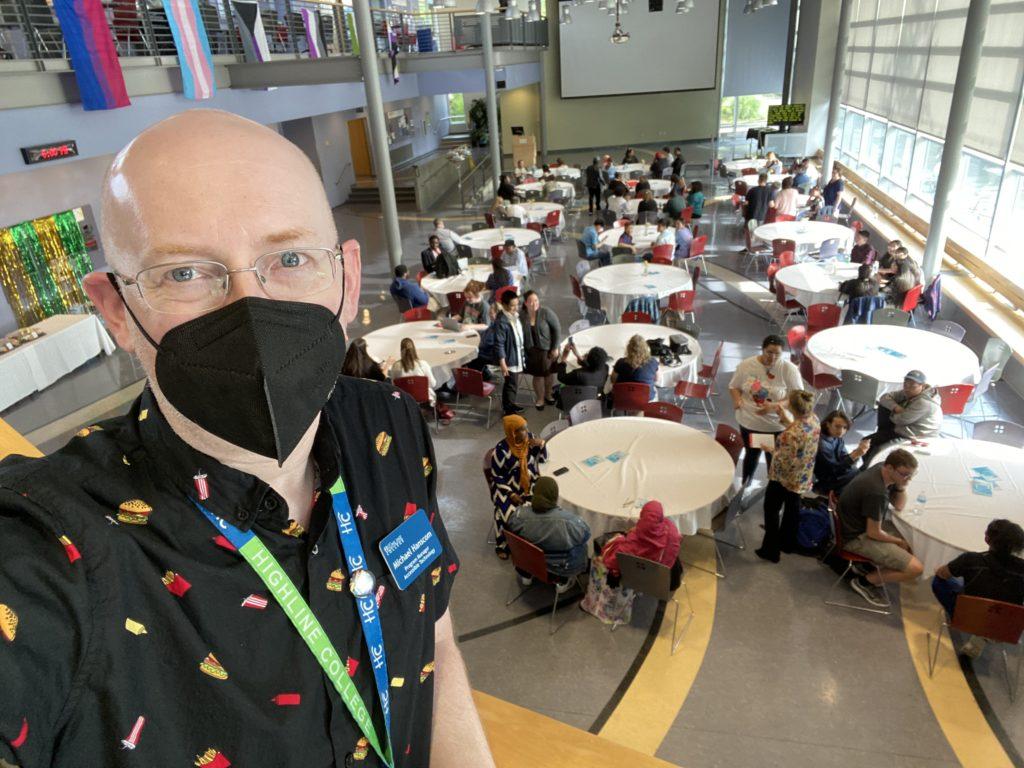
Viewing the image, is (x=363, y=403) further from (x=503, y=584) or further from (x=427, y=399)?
(x=427, y=399)

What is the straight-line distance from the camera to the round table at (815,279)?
32.6ft

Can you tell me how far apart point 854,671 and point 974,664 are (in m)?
0.87

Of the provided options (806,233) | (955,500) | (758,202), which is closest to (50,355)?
(955,500)

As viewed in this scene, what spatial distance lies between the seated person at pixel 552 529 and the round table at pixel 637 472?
322 millimetres

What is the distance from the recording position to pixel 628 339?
856 centimetres

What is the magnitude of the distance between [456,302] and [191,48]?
18.3ft

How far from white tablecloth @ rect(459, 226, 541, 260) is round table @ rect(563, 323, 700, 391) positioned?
5.11 m

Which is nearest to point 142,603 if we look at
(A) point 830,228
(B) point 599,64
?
(A) point 830,228

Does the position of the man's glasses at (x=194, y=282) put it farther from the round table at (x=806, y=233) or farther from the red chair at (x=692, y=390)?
the round table at (x=806, y=233)

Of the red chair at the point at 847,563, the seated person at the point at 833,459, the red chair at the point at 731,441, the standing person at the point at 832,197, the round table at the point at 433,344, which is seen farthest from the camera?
the standing person at the point at 832,197

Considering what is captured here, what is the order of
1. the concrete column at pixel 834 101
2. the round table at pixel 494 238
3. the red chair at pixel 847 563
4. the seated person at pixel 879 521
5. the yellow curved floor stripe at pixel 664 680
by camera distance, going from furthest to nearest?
the concrete column at pixel 834 101 < the round table at pixel 494 238 < the red chair at pixel 847 563 < the seated person at pixel 879 521 < the yellow curved floor stripe at pixel 664 680

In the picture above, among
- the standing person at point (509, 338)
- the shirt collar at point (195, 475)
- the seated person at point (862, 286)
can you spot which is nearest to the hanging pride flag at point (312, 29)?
the standing person at point (509, 338)

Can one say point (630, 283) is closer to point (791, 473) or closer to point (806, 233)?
point (806, 233)

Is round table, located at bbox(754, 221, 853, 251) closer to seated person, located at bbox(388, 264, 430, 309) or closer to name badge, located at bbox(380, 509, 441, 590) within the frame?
seated person, located at bbox(388, 264, 430, 309)
